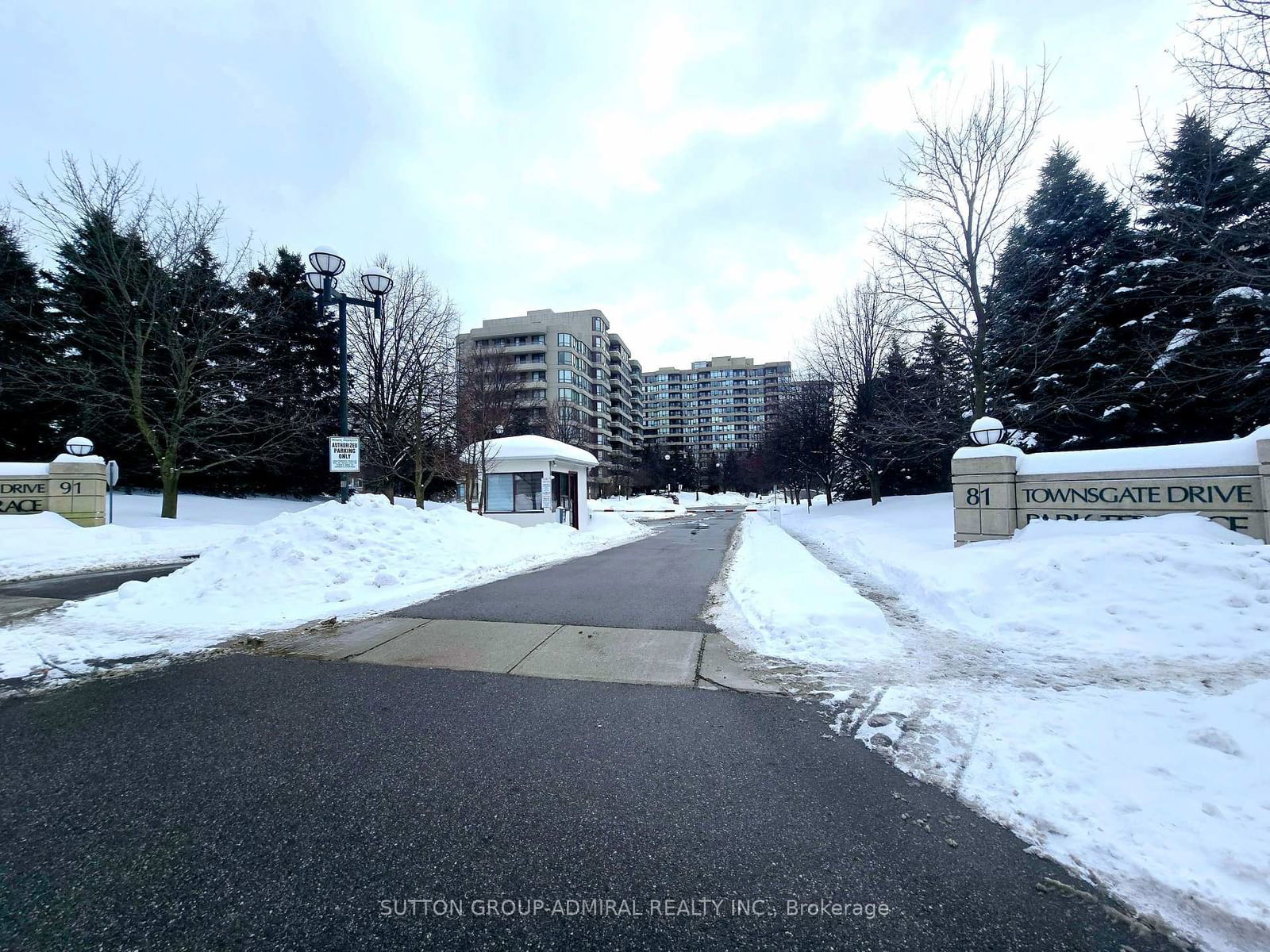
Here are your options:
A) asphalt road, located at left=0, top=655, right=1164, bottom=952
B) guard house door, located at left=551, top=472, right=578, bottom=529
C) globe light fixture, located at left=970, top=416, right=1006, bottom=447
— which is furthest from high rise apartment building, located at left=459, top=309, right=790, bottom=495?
asphalt road, located at left=0, top=655, right=1164, bottom=952

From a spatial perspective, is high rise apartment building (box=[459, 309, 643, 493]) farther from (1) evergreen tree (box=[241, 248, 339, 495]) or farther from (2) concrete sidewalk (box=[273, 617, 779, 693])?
(2) concrete sidewalk (box=[273, 617, 779, 693])

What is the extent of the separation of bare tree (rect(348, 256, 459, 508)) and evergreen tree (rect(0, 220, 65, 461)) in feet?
36.9

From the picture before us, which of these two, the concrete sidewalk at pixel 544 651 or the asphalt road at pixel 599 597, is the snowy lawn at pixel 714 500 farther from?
the concrete sidewalk at pixel 544 651

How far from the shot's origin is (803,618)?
20.6 ft

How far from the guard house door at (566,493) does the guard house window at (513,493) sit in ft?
2.77

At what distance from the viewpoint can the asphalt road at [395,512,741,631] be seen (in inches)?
271

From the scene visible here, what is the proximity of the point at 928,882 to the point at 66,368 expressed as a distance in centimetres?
2751

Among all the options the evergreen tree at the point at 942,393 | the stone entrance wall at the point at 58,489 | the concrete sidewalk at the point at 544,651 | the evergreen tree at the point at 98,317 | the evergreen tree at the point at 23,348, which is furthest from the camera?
the evergreen tree at the point at 23,348

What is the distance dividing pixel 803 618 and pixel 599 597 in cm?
329

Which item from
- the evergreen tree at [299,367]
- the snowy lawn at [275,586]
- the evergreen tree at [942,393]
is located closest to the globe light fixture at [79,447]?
the evergreen tree at [299,367]

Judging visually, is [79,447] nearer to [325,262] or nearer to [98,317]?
[98,317]

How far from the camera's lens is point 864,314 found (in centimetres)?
A: 2847

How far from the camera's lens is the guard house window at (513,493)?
69.3ft

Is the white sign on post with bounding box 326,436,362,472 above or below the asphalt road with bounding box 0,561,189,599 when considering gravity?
above
